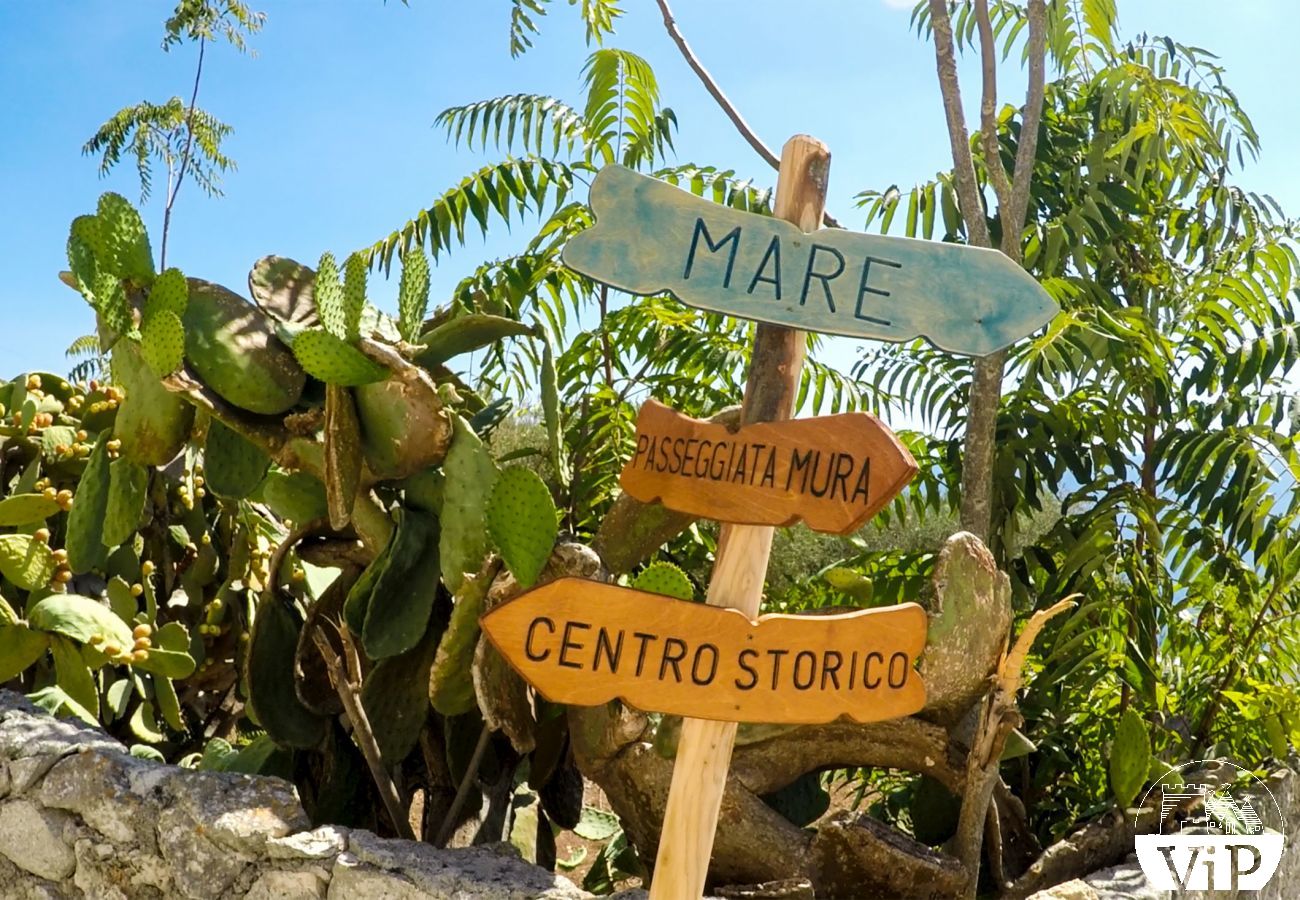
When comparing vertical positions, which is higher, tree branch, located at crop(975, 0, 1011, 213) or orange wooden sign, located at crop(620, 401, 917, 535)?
tree branch, located at crop(975, 0, 1011, 213)

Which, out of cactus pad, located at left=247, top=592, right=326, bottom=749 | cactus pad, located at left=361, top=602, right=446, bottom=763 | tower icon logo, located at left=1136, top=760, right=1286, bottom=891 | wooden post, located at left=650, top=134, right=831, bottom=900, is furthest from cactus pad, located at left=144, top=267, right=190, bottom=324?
tower icon logo, located at left=1136, top=760, right=1286, bottom=891

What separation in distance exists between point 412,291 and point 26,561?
1503 millimetres

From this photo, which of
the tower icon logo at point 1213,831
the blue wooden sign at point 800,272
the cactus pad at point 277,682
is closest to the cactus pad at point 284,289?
the cactus pad at point 277,682

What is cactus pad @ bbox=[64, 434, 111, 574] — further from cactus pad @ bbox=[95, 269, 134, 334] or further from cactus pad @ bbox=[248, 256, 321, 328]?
cactus pad @ bbox=[248, 256, 321, 328]

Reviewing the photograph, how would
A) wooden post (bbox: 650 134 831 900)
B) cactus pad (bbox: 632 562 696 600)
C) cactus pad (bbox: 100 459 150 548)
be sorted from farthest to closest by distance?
cactus pad (bbox: 100 459 150 548)
cactus pad (bbox: 632 562 696 600)
wooden post (bbox: 650 134 831 900)

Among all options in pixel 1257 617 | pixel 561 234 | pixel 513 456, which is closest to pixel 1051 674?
pixel 1257 617

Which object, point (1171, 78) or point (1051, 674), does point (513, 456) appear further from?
point (1171, 78)

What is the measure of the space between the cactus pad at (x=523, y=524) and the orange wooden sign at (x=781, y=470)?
Answer: 1.21 feet

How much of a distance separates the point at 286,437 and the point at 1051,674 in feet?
6.60

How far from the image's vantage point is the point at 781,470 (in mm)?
2102

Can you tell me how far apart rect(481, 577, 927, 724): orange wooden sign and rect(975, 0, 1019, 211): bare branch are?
1.60 meters

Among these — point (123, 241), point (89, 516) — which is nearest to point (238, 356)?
point (123, 241)

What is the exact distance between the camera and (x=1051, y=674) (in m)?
3.25

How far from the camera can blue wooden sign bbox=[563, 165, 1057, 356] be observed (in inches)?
84.1
